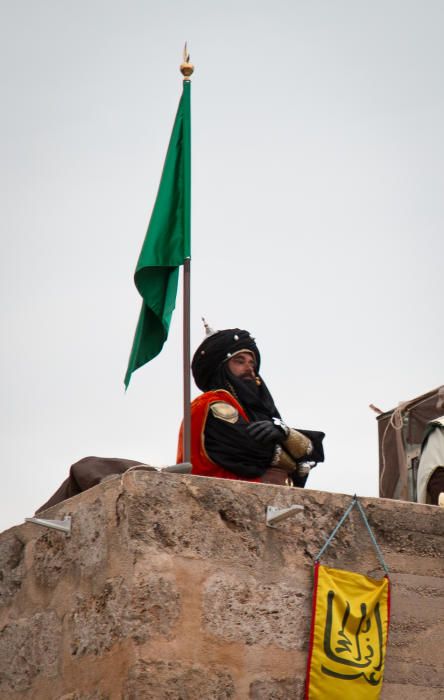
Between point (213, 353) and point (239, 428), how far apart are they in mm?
822

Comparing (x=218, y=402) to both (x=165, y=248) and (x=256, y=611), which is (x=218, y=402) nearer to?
(x=165, y=248)

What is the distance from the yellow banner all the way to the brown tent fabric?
2281mm

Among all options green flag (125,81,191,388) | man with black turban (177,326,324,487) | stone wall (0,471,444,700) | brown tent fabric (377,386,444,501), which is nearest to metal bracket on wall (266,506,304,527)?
stone wall (0,471,444,700)

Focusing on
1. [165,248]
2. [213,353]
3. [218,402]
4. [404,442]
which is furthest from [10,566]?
[404,442]

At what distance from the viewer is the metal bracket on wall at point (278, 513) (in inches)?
273

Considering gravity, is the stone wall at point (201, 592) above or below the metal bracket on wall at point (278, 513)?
below

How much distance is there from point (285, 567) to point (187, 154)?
2.57 metres

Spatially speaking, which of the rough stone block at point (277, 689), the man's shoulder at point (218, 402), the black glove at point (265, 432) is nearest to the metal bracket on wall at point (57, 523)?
the man's shoulder at point (218, 402)

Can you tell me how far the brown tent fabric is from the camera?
9.52 metres

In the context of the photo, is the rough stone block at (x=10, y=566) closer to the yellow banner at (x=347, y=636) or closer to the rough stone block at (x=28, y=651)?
the rough stone block at (x=28, y=651)

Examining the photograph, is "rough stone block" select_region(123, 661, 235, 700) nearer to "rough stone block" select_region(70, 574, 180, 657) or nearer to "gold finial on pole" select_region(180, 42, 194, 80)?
"rough stone block" select_region(70, 574, 180, 657)

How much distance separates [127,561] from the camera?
6.76 metres

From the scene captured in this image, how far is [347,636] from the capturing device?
7.03 metres

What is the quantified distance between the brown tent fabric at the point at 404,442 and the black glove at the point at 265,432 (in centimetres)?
171
